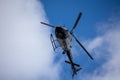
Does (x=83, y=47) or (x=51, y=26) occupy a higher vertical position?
(x=51, y=26)

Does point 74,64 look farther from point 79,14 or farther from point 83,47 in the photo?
point 79,14

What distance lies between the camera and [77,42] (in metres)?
48.5

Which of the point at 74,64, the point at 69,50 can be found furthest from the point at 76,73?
the point at 69,50

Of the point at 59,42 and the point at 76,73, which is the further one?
the point at 76,73

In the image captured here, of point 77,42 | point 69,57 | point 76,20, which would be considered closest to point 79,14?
point 76,20

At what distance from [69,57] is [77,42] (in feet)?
11.8

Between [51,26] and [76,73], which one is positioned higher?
[51,26]

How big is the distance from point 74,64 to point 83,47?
4.67 metres

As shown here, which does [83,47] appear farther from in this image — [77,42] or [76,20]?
[76,20]

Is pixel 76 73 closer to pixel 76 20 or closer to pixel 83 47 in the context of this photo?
pixel 83 47

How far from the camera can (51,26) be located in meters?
48.4

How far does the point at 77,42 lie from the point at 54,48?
3958mm

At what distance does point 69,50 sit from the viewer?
163 feet

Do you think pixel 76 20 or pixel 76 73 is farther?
pixel 76 73
